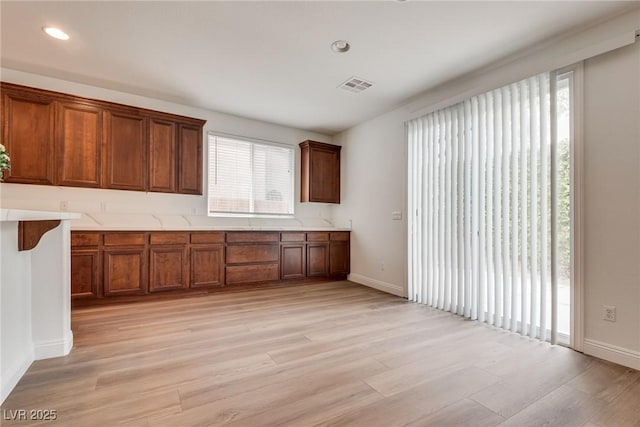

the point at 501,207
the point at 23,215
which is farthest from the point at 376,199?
the point at 23,215

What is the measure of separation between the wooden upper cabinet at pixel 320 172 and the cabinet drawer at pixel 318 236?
615mm

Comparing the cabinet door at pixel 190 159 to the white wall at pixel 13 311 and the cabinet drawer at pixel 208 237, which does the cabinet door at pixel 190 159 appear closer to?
the cabinet drawer at pixel 208 237

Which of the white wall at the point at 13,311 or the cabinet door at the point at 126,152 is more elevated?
the cabinet door at the point at 126,152

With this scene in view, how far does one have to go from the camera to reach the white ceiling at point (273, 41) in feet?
7.36

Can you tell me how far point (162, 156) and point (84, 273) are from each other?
1630 millimetres

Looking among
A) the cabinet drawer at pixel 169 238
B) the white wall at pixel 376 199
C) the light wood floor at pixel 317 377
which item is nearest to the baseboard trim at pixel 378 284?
the white wall at pixel 376 199

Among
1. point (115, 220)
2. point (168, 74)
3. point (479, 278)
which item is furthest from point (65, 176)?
point (479, 278)

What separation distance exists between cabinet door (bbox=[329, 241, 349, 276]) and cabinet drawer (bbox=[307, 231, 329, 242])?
0.58 ft

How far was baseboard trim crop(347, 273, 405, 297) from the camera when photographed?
4.05m

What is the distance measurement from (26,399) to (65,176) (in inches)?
104

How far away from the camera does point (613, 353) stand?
84.0 inches

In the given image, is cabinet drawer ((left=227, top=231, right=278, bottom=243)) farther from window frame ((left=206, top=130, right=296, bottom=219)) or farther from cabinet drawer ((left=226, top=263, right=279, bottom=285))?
window frame ((left=206, top=130, right=296, bottom=219))

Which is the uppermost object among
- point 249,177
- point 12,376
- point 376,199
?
point 249,177

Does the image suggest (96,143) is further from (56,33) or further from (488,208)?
(488,208)
